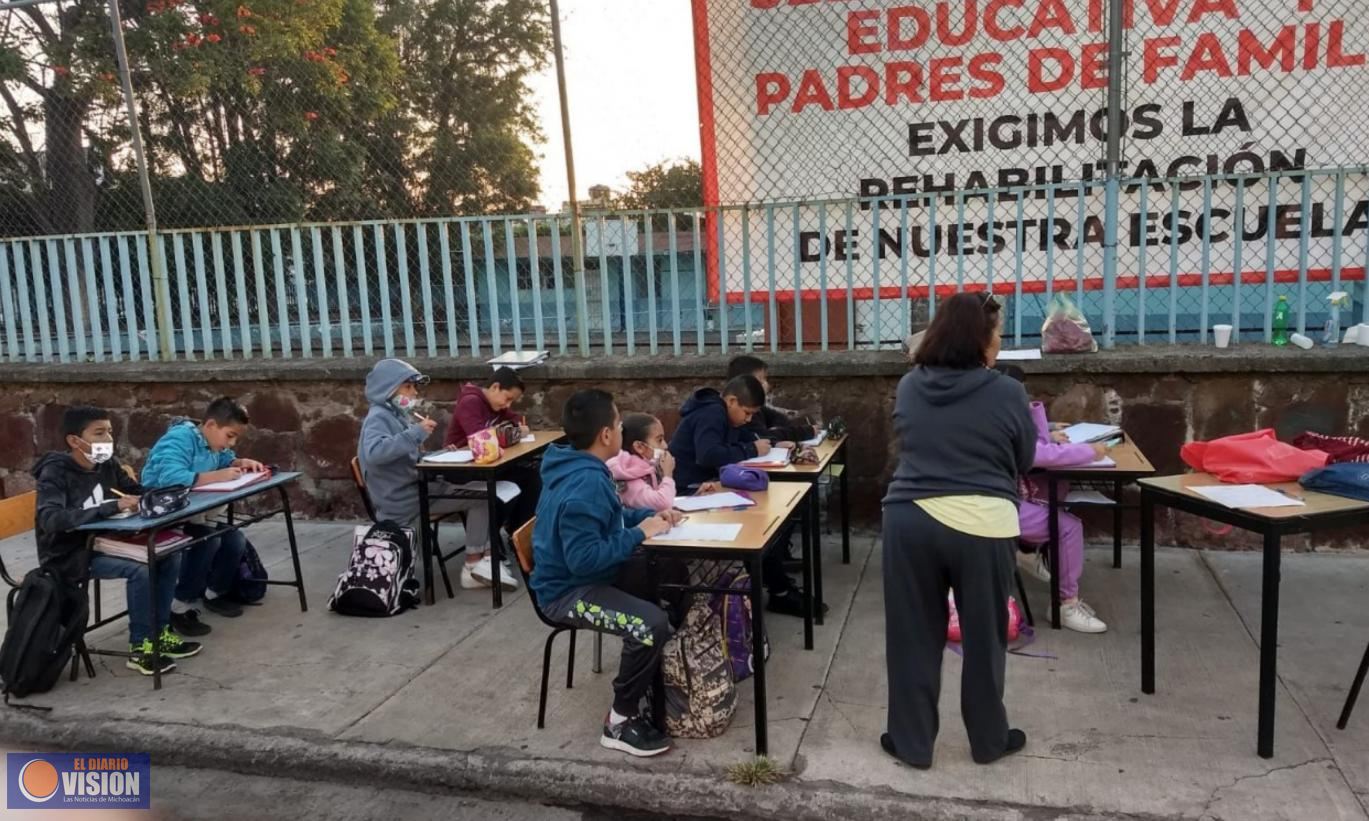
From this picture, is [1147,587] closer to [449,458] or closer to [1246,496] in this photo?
[1246,496]

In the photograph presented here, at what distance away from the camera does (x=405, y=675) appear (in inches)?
168

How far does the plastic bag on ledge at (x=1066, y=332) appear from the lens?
5.65m

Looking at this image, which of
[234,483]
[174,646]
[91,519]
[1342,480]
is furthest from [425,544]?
[1342,480]

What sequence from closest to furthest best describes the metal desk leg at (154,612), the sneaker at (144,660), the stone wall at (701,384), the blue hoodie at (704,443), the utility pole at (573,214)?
1. the metal desk leg at (154,612)
2. the sneaker at (144,660)
3. the blue hoodie at (704,443)
4. the stone wall at (701,384)
5. the utility pole at (573,214)

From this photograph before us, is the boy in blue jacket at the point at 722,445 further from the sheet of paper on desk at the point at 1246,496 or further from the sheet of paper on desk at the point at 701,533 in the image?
the sheet of paper on desk at the point at 1246,496

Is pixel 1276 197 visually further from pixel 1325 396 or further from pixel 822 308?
pixel 822 308

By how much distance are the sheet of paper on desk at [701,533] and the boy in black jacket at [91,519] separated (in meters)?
2.40

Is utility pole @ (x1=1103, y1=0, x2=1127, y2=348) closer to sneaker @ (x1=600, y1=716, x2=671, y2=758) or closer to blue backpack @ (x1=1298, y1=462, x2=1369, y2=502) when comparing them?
blue backpack @ (x1=1298, y1=462, x2=1369, y2=502)

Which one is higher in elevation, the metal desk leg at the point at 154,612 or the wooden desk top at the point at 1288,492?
the wooden desk top at the point at 1288,492

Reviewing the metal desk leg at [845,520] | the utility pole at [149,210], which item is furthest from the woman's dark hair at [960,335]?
the utility pole at [149,210]

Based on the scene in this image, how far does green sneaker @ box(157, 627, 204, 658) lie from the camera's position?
448 cm

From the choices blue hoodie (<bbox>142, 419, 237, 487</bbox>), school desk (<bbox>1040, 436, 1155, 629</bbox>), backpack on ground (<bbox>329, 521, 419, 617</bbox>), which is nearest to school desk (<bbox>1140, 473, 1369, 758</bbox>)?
school desk (<bbox>1040, 436, 1155, 629</bbox>)

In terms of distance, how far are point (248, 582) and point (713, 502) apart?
2.88 meters

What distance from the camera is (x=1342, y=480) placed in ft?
10.9
